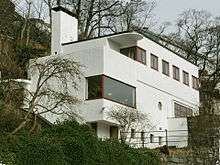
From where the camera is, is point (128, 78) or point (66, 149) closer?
point (66, 149)

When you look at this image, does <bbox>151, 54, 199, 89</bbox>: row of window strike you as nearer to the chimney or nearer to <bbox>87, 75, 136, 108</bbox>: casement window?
<bbox>87, 75, 136, 108</bbox>: casement window

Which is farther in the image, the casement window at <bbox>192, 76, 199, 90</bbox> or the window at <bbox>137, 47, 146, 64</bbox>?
the casement window at <bbox>192, 76, 199, 90</bbox>

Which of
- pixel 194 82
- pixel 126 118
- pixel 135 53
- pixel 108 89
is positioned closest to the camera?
pixel 126 118

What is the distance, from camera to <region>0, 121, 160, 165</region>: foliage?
1967 cm

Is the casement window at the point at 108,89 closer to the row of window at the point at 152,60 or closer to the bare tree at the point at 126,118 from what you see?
the bare tree at the point at 126,118

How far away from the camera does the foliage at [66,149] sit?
1967 cm

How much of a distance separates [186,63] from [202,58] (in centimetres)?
1092

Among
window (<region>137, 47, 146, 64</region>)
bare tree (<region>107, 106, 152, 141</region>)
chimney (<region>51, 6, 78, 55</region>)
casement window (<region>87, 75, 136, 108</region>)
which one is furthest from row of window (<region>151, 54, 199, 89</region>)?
chimney (<region>51, 6, 78, 55</region>)

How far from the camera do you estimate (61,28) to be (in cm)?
3859

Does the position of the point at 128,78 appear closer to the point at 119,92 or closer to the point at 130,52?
the point at 119,92

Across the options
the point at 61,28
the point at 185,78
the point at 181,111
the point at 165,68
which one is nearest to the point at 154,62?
the point at 165,68

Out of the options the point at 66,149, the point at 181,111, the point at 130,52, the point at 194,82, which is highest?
the point at 130,52

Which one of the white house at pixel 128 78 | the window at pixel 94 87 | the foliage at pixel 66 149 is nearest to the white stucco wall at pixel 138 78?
the white house at pixel 128 78

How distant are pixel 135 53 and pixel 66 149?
1891 centimetres
